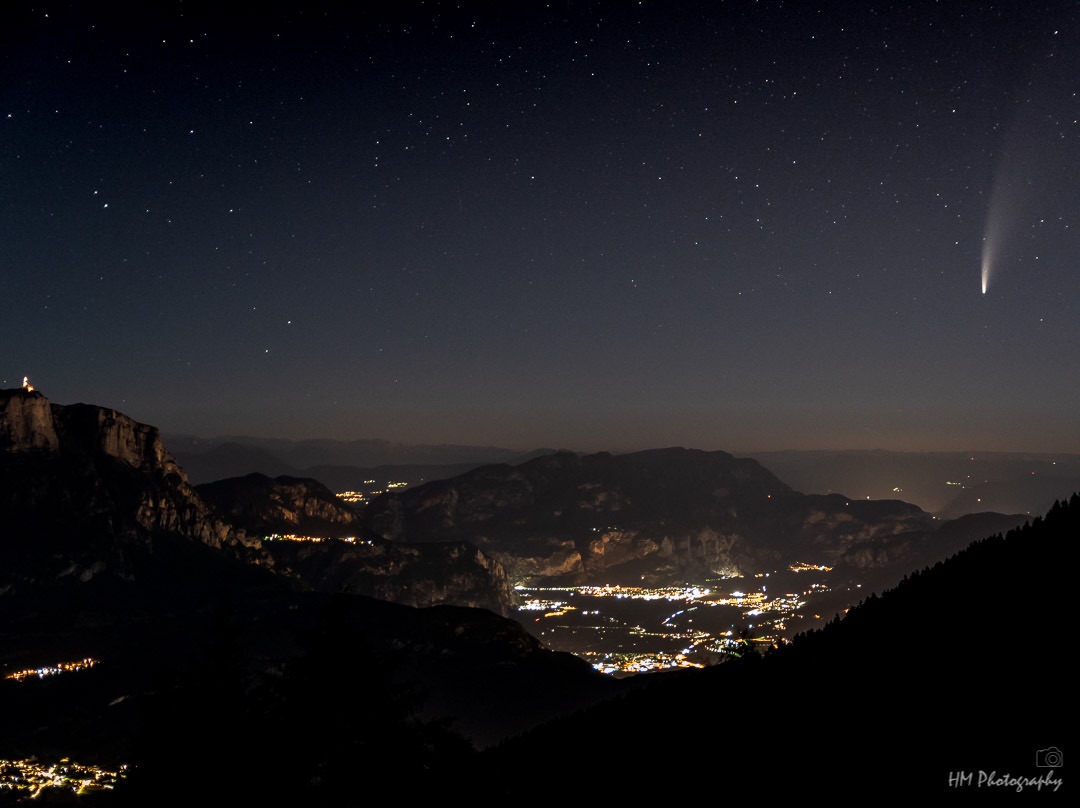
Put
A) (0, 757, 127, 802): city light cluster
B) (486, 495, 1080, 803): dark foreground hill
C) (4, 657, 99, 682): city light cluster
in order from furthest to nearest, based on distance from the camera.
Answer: (4, 657, 99, 682): city light cluster, (0, 757, 127, 802): city light cluster, (486, 495, 1080, 803): dark foreground hill

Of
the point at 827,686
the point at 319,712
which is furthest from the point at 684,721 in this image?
the point at 319,712

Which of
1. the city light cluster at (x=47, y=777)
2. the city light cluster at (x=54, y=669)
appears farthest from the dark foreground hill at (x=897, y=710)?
the city light cluster at (x=54, y=669)

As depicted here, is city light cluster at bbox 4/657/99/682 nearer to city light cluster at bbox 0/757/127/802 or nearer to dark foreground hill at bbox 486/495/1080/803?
city light cluster at bbox 0/757/127/802

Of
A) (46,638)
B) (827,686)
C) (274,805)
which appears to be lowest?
(46,638)

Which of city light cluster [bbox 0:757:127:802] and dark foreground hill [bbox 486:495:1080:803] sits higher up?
dark foreground hill [bbox 486:495:1080:803]

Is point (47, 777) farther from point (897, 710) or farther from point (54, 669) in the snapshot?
point (897, 710)

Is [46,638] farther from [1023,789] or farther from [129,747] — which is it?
[1023,789]

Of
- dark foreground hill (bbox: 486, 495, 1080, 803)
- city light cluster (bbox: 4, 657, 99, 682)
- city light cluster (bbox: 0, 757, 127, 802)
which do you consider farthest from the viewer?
city light cluster (bbox: 4, 657, 99, 682)

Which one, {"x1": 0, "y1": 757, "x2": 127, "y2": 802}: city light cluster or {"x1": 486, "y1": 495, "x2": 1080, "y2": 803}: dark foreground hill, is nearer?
{"x1": 486, "y1": 495, "x2": 1080, "y2": 803}: dark foreground hill

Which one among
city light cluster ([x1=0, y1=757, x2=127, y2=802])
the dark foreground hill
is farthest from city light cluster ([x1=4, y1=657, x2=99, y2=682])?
the dark foreground hill
